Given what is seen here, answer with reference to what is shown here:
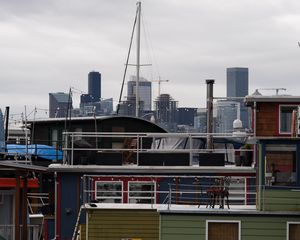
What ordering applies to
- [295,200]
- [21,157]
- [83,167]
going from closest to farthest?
[295,200]
[83,167]
[21,157]

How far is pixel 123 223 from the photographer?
28.1m

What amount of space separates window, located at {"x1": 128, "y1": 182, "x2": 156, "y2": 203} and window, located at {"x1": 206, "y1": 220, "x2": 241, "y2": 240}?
6.98 m

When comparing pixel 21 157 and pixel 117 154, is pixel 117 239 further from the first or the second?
pixel 21 157

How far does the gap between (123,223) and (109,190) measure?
3.79 metres

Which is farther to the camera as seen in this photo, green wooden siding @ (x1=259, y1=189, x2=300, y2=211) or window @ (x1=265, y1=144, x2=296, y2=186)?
window @ (x1=265, y1=144, x2=296, y2=186)

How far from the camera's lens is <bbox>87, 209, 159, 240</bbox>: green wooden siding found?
91.9 feet

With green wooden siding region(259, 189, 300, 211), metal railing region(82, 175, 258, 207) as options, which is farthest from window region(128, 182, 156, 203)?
green wooden siding region(259, 189, 300, 211)

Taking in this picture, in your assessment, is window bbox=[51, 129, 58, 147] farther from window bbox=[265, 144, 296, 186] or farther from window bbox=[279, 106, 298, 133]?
window bbox=[265, 144, 296, 186]

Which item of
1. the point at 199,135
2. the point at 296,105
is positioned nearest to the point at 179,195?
the point at 199,135

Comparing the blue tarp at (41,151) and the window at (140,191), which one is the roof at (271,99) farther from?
the blue tarp at (41,151)

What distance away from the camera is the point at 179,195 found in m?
31.9

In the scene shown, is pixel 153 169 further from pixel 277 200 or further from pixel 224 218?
pixel 277 200

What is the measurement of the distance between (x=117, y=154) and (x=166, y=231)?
7.63 metres

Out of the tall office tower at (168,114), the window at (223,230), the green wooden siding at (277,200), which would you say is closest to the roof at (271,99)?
the green wooden siding at (277,200)
